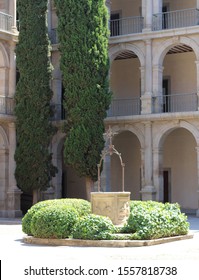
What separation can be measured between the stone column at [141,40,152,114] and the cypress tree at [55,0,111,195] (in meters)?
2.16

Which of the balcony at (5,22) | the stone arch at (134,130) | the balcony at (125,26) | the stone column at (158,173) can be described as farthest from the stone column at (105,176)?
the balcony at (5,22)

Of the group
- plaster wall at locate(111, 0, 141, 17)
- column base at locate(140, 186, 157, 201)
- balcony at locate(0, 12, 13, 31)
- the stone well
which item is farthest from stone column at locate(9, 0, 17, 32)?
the stone well

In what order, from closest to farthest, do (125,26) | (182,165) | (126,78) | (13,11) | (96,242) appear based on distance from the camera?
(96,242)
(13,11)
(182,165)
(125,26)
(126,78)

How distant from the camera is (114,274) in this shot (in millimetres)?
9570

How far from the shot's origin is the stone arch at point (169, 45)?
27013 mm

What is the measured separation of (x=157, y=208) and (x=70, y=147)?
1038cm

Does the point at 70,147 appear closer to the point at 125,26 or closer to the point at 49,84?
the point at 49,84

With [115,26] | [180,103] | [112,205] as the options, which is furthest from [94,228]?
[115,26]

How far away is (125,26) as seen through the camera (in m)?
30.8

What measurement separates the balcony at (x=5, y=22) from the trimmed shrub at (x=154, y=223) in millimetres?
15058

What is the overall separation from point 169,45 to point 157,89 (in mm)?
2084

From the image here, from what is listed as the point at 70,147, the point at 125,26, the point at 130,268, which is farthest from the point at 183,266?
the point at 125,26

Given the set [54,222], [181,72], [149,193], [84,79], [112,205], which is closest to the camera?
[54,222]

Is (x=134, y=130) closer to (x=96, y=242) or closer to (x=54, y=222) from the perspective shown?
(x=54, y=222)
